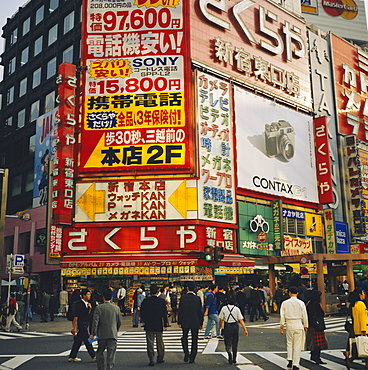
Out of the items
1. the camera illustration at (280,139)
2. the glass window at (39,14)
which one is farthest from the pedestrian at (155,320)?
the glass window at (39,14)

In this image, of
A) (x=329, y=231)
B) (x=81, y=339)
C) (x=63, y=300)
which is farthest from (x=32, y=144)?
(x=81, y=339)

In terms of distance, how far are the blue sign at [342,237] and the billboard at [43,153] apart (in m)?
26.7

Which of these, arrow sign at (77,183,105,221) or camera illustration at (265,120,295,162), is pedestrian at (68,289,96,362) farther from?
camera illustration at (265,120,295,162)

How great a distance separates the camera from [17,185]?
54062 millimetres

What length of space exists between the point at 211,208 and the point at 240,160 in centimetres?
574

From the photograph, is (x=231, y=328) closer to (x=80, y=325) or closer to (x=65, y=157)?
(x=80, y=325)

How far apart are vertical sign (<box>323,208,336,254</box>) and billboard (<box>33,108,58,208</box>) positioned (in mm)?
25672

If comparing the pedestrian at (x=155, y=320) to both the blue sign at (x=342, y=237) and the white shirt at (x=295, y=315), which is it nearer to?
the white shirt at (x=295, y=315)

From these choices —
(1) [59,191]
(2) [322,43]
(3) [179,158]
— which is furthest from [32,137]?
(2) [322,43]

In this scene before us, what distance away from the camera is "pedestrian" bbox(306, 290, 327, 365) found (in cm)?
1337

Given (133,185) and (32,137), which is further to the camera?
(32,137)

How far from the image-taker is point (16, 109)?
2291 inches

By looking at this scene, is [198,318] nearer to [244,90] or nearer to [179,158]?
[179,158]

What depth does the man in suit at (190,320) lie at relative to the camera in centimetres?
1365
